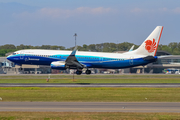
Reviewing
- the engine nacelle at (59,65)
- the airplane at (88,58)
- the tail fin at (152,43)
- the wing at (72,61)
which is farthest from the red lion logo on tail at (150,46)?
the engine nacelle at (59,65)

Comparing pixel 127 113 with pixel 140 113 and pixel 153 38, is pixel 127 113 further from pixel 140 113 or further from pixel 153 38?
pixel 153 38

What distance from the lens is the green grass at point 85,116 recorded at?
64.5 ft

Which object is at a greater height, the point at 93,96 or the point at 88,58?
the point at 88,58

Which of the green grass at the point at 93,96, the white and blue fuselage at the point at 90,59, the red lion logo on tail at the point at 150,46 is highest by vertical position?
the red lion logo on tail at the point at 150,46

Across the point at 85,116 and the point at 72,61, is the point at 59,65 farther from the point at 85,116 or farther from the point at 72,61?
the point at 85,116

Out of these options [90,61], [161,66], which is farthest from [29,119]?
[161,66]

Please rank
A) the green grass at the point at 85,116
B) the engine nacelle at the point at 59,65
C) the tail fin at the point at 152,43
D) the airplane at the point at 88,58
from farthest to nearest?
the tail fin at the point at 152,43
the airplane at the point at 88,58
the engine nacelle at the point at 59,65
the green grass at the point at 85,116

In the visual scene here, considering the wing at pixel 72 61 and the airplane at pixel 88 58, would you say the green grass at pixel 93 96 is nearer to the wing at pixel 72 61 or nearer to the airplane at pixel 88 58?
the wing at pixel 72 61

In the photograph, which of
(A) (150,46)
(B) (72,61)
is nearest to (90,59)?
(B) (72,61)

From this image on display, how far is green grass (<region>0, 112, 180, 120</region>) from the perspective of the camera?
19.7m

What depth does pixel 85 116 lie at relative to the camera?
20.1 metres

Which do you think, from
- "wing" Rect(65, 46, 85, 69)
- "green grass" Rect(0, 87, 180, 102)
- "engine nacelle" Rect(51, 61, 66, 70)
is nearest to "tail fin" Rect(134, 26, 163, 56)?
"wing" Rect(65, 46, 85, 69)

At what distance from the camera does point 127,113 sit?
2150 centimetres

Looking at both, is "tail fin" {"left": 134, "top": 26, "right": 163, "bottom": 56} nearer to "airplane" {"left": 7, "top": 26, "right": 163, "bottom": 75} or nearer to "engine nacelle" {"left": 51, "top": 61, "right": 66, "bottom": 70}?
"airplane" {"left": 7, "top": 26, "right": 163, "bottom": 75}
